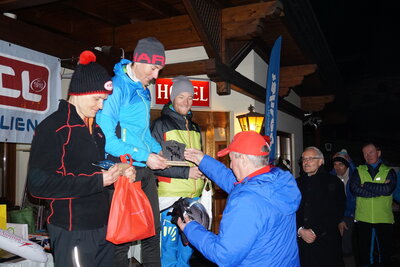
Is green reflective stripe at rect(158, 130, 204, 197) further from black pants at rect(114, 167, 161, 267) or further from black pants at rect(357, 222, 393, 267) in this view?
black pants at rect(357, 222, 393, 267)

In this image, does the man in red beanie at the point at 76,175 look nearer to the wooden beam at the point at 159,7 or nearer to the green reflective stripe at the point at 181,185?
the green reflective stripe at the point at 181,185

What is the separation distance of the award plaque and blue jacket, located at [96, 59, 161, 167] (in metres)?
0.17

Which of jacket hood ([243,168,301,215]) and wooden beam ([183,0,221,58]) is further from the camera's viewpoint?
wooden beam ([183,0,221,58])

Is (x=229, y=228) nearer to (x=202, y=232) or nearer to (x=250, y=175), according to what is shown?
(x=202, y=232)

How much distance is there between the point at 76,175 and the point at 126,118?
2.28 feet

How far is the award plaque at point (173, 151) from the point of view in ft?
9.50

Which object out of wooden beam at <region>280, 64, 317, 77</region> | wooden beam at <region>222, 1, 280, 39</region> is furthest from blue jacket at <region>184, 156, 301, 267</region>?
wooden beam at <region>280, 64, 317, 77</region>

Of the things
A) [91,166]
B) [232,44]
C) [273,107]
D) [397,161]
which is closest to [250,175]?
[91,166]

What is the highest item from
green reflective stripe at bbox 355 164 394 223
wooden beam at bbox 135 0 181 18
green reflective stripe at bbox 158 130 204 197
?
wooden beam at bbox 135 0 181 18

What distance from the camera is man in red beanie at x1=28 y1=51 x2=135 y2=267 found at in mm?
1897

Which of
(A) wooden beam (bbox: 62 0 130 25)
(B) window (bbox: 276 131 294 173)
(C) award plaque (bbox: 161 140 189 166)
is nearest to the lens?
(C) award plaque (bbox: 161 140 189 166)

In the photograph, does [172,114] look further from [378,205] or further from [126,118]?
[378,205]

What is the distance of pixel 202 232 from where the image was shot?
224 cm

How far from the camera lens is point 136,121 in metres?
2.62
